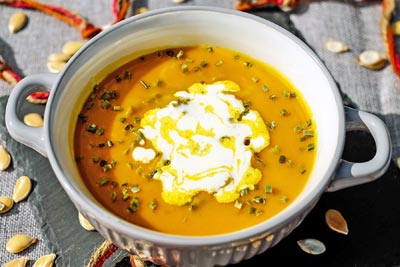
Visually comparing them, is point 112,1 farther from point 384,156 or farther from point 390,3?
point 384,156

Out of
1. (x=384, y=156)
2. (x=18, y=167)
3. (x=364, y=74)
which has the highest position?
(x=384, y=156)

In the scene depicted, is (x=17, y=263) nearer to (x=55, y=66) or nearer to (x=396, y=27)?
(x=55, y=66)

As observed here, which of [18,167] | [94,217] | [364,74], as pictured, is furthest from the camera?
[364,74]

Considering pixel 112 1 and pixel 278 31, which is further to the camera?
pixel 112 1

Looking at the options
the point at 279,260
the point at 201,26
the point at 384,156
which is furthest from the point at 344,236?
the point at 201,26

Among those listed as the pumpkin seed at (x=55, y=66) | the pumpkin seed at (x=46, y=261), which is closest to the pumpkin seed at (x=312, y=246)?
the pumpkin seed at (x=46, y=261)

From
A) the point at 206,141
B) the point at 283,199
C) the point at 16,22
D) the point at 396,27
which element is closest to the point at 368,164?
the point at 283,199

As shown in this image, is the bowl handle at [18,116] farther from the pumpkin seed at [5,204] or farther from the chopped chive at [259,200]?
the chopped chive at [259,200]
